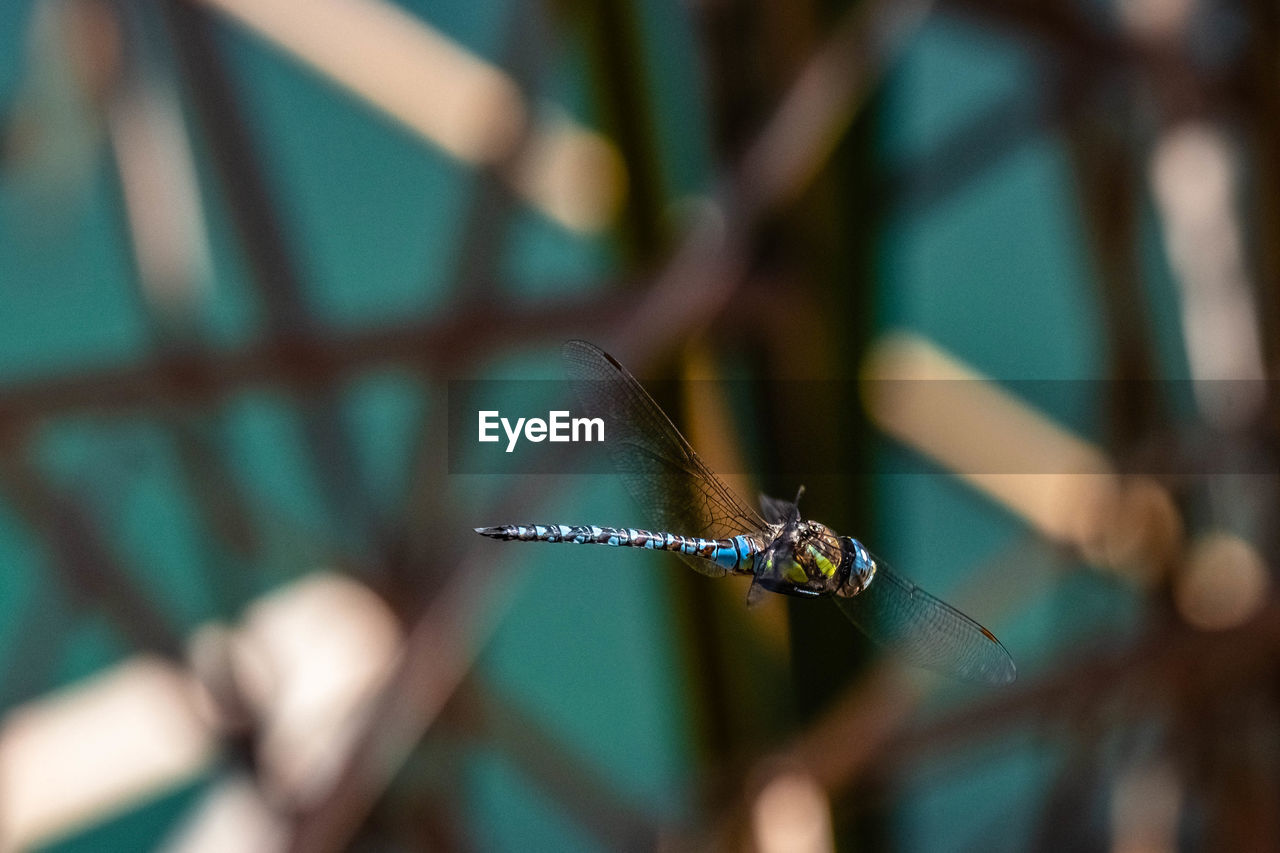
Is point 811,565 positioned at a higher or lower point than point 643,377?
higher

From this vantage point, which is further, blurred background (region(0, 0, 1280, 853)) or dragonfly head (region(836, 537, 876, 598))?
blurred background (region(0, 0, 1280, 853))

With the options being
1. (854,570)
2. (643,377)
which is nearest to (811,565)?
(854,570)

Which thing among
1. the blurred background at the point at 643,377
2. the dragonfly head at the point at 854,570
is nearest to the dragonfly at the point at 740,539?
the dragonfly head at the point at 854,570

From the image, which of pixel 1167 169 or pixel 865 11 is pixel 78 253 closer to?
pixel 865 11

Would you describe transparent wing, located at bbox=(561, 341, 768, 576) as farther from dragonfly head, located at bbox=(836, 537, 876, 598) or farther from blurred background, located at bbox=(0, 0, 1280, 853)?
blurred background, located at bbox=(0, 0, 1280, 853)

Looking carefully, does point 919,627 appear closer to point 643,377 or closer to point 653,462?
point 653,462

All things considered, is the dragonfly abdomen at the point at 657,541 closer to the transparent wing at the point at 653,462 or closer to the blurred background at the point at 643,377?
the transparent wing at the point at 653,462

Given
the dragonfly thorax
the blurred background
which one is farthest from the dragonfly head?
the blurred background

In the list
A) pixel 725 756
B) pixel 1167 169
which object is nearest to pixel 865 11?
pixel 1167 169
